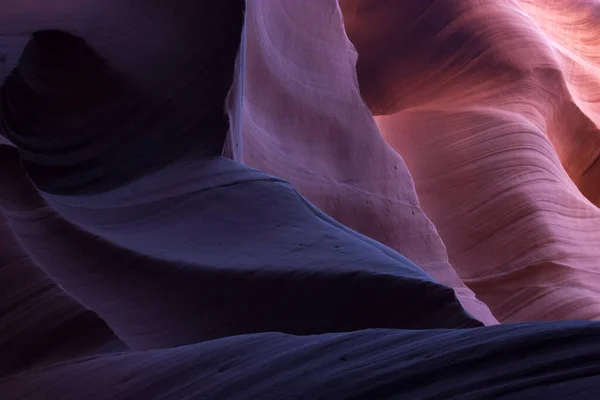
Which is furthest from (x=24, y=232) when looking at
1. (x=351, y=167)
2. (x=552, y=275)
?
(x=552, y=275)

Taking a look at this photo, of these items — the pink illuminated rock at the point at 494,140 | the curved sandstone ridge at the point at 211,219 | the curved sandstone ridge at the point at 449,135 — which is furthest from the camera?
the pink illuminated rock at the point at 494,140

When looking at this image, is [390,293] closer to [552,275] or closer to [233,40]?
[233,40]

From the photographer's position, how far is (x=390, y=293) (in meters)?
1.07

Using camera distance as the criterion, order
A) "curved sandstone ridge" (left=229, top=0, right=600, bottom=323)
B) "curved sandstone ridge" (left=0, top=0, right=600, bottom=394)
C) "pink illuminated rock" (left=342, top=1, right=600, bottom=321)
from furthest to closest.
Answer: "pink illuminated rock" (left=342, top=1, right=600, bottom=321), "curved sandstone ridge" (left=229, top=0, right=600, bottom=323), "curved sandstone ridge" (left=0, top=0, right=600, bottom=394)

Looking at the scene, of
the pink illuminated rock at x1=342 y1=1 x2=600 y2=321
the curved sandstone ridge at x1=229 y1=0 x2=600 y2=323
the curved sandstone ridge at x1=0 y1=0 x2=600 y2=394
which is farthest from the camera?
the pink illuminated rock at x1=342 y1=1 x2=600 y2=321

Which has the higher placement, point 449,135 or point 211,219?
point 211,219

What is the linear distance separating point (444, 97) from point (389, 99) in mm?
303

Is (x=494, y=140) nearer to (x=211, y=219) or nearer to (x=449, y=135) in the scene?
(x=449, y=135)

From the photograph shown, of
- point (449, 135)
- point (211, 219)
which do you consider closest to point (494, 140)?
point (449, 135)

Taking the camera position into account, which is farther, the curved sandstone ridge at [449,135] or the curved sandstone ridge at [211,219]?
the curved sandstone ridge at [449,135]

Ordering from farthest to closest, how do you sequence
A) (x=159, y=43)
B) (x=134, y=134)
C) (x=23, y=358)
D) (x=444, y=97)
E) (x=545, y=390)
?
(x=444, y=97), (x=159, y=43), (x=134, y=134), (x=23, y=358), (x=545, y=390)

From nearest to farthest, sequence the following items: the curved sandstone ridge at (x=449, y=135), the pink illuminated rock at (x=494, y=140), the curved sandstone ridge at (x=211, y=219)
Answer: the curved sandstone ridge at (x=211, y=219) → the curved sandstone ridge at (x=449, y=135) → the pink illuminated rock at (x=494, y=140)

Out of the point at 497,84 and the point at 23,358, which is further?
the point at 497,84

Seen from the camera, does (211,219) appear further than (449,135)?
No
